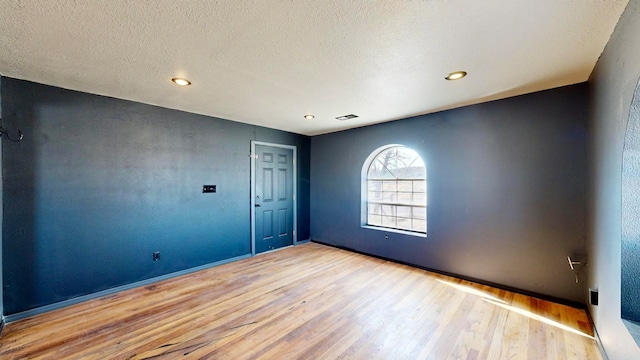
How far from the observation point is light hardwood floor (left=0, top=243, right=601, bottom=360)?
76.3 inches

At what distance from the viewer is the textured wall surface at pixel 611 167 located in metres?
1.39

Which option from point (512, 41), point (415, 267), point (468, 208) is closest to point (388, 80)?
point (512, 41)

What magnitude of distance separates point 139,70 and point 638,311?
3.88 metres

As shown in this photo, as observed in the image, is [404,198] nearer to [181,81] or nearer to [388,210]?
[388,210]

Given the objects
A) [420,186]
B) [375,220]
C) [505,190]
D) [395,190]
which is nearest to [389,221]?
[375,220]

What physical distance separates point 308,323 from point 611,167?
2.60 m

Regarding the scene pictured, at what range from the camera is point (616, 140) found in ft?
5.24

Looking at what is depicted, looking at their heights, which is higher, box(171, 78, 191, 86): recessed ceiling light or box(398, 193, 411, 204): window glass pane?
box(171, 78, 191, 86): recessed ceiling light

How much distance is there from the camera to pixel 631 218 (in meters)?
1.40

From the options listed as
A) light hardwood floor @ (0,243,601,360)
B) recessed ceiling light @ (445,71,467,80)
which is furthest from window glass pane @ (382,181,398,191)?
recessed ceiling light @ (445,71,467,80)

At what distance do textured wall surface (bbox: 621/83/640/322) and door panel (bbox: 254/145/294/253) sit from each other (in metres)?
4.17

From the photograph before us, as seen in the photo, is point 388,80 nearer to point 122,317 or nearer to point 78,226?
point 122,317

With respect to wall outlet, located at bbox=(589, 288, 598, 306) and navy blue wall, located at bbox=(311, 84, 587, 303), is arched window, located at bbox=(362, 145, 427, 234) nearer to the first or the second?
navy blue wall, located at bbox=(311, 84, 587, 303)

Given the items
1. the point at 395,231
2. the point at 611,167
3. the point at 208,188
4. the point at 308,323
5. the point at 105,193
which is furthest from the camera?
the point at 395,231
